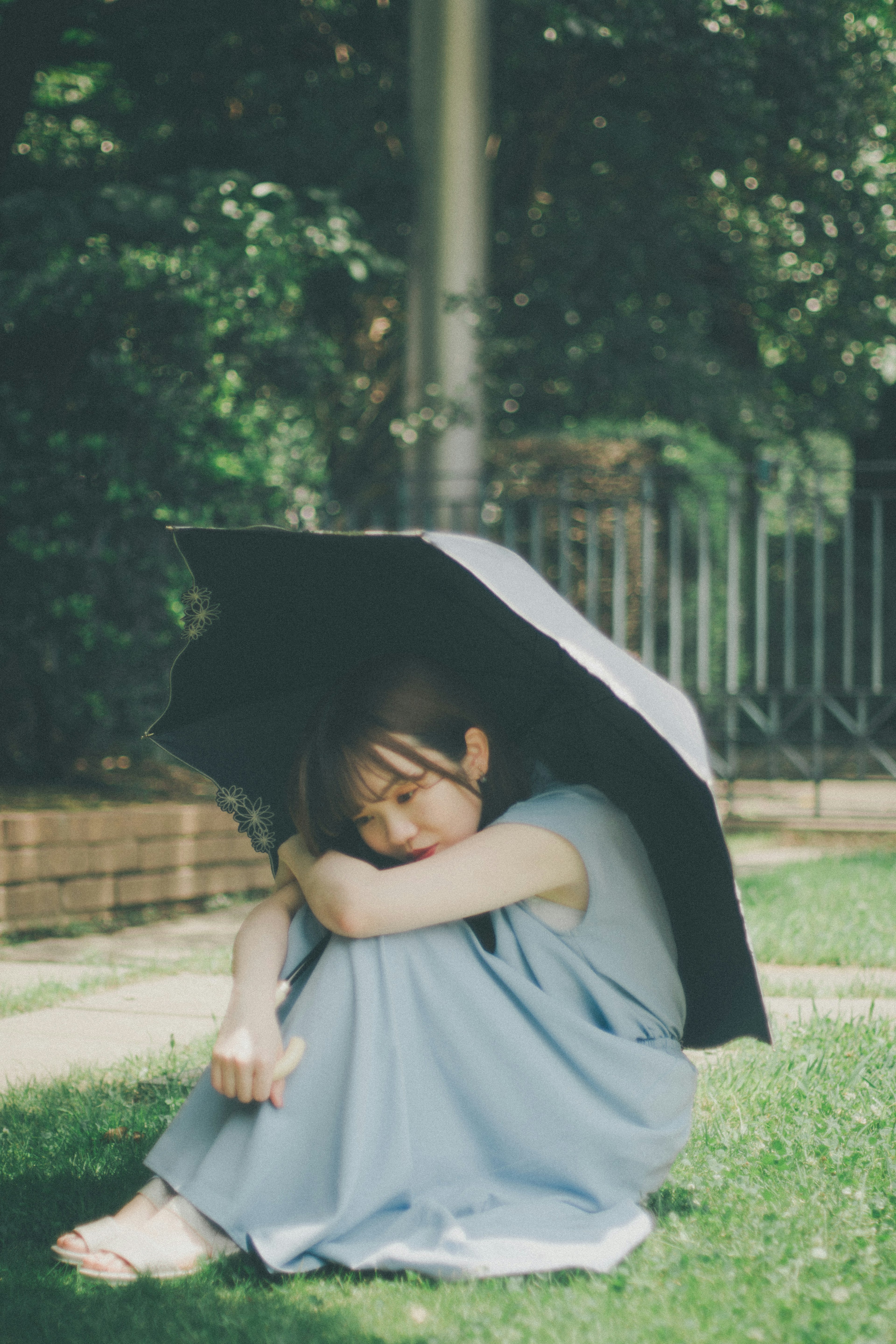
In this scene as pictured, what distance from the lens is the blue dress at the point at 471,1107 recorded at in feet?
6.59

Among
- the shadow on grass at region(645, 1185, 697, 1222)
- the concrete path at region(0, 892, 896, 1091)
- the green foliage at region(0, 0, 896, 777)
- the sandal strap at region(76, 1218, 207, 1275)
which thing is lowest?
the concrete path at region(0, 892, 896, 1091)

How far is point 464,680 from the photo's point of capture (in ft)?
7.97

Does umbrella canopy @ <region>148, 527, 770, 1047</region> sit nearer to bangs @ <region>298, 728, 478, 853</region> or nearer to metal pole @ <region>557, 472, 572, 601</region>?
bangs @ <region>298, 728, 478, 853</region>

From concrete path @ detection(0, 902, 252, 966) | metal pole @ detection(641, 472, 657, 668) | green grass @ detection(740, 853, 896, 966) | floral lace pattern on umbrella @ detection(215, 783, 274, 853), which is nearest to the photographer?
floral lace pattern on umbrella @ detection(215, 783, 274, 853)

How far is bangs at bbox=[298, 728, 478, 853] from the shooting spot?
2.16m

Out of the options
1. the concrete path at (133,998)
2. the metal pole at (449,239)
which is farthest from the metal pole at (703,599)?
the concrete path at (133,998)

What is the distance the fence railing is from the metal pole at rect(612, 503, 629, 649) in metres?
0.01

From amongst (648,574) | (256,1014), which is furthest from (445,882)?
(648,574)

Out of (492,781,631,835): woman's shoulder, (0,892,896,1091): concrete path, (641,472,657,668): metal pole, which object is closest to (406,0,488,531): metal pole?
(641,472,657,668): metal pole

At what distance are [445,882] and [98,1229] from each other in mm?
724

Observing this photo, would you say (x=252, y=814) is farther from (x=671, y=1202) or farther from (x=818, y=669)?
(x=818, y=669)

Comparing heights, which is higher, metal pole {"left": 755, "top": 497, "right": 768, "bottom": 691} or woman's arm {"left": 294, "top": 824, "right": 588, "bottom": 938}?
metal pole {"left": 755, "top": 497, "right": 768, "bottom": 691}

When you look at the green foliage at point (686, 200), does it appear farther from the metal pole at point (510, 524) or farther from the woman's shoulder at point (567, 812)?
the woman's shoulder at point (567, 812)

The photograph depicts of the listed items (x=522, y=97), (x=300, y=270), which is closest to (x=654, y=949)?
(x=300, y=270)
